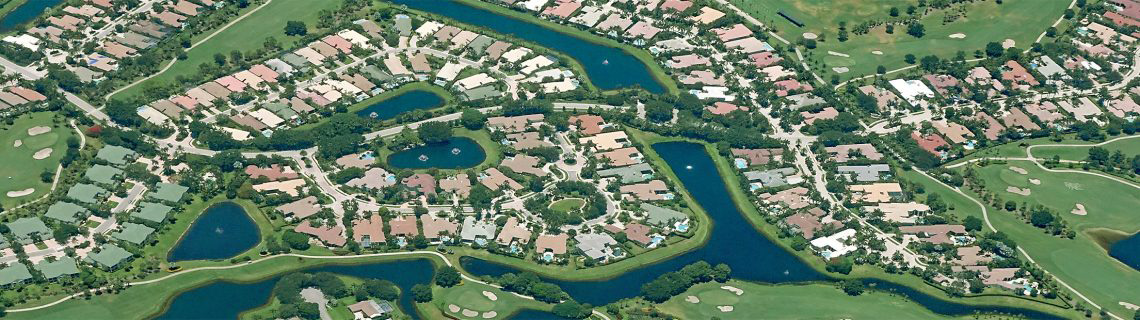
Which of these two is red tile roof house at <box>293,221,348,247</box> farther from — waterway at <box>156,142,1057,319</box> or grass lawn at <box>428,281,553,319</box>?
grass lawn at <box>428,281,553,319</box>

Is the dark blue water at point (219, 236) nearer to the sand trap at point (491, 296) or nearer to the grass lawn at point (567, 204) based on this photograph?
the sand trap at point (491, 296)

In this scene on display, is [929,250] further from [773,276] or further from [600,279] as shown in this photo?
[600,279]

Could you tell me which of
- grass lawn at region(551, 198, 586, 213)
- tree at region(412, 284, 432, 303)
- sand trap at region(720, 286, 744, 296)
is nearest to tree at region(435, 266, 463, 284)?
tree at region(412, 284, 432, 303)

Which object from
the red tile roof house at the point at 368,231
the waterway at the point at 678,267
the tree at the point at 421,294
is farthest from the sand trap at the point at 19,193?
the tree at the point at 421,294

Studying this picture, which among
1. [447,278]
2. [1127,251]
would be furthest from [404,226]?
[1127,251]

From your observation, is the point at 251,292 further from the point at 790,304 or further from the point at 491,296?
the point at 790,304

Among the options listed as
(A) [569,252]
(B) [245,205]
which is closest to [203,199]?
(B) [245,205]
